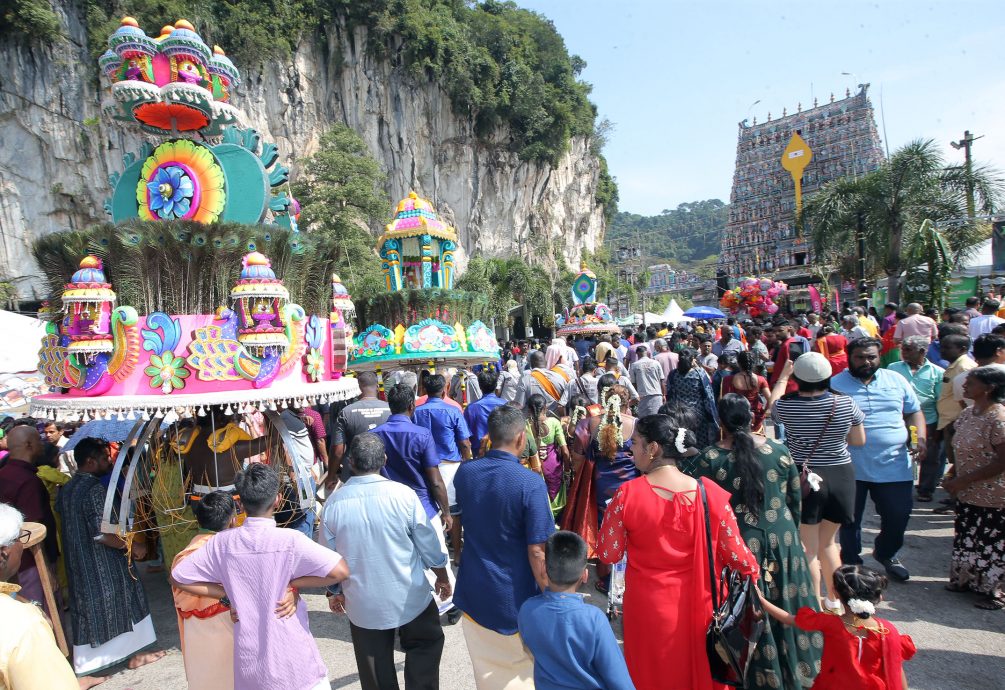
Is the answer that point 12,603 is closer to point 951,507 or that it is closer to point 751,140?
point 951,507

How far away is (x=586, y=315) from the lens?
1969 centimetres

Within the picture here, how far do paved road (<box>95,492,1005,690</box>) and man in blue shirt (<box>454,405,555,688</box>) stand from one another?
974 mm

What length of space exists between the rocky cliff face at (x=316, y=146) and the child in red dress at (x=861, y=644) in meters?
23.7

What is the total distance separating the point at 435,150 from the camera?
3734 cm

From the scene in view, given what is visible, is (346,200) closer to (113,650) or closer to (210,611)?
(113,650)

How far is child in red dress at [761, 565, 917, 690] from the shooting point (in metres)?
2.38

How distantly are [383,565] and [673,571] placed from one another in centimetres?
138

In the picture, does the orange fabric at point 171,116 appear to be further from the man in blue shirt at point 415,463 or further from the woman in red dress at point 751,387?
the woman in red dress at point 751,387

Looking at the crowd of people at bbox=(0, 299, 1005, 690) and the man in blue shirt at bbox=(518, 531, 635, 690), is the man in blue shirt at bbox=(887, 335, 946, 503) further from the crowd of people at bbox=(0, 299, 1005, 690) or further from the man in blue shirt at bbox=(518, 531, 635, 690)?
the man in blue shirt at bbox=(518, 531, 635, 690)

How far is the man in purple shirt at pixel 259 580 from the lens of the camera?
2527 mm

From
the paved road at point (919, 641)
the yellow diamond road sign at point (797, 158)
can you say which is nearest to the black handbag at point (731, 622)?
the paved road at point (919, 641)

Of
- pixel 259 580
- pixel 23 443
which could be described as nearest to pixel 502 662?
Answer: pixel 259 580

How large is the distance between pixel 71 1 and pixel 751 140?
52.9 metres

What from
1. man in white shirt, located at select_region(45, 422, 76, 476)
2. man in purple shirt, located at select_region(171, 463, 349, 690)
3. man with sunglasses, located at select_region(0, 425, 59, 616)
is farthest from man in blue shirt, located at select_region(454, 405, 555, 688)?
man in white shirt, located at select_region(45, 422, 76, 476)
